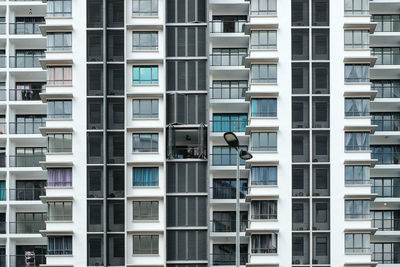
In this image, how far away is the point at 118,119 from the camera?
57281 millimetres

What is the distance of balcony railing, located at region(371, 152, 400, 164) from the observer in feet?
196

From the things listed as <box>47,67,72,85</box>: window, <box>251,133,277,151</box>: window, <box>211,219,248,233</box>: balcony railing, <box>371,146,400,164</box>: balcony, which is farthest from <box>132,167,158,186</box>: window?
<box>371,146,400,164</box>: balcony

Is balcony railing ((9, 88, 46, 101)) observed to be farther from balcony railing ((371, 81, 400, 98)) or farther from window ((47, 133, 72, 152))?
balcony railing ((371, 81, 400, 98))

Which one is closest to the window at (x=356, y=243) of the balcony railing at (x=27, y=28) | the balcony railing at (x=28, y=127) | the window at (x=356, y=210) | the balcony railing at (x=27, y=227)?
the window at (x=356, y=210)

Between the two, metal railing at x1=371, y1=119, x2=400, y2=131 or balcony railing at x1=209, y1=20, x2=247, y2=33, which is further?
metal railing at x1=371, y1=119, x2=400, y2=131

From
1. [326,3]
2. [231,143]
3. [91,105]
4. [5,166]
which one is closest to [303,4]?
[326,3]

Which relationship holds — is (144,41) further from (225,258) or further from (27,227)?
(225,258)

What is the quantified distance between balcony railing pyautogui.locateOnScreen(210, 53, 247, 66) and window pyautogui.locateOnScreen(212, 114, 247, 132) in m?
3.84

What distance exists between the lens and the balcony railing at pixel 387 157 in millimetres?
59812

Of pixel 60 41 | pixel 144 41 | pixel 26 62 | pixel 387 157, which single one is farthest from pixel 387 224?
pixel 26 62

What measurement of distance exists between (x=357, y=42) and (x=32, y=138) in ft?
81.2

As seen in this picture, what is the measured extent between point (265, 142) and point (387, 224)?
1144cm

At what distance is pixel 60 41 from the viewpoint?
58.0m

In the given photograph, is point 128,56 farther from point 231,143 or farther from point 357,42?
point 231,143
